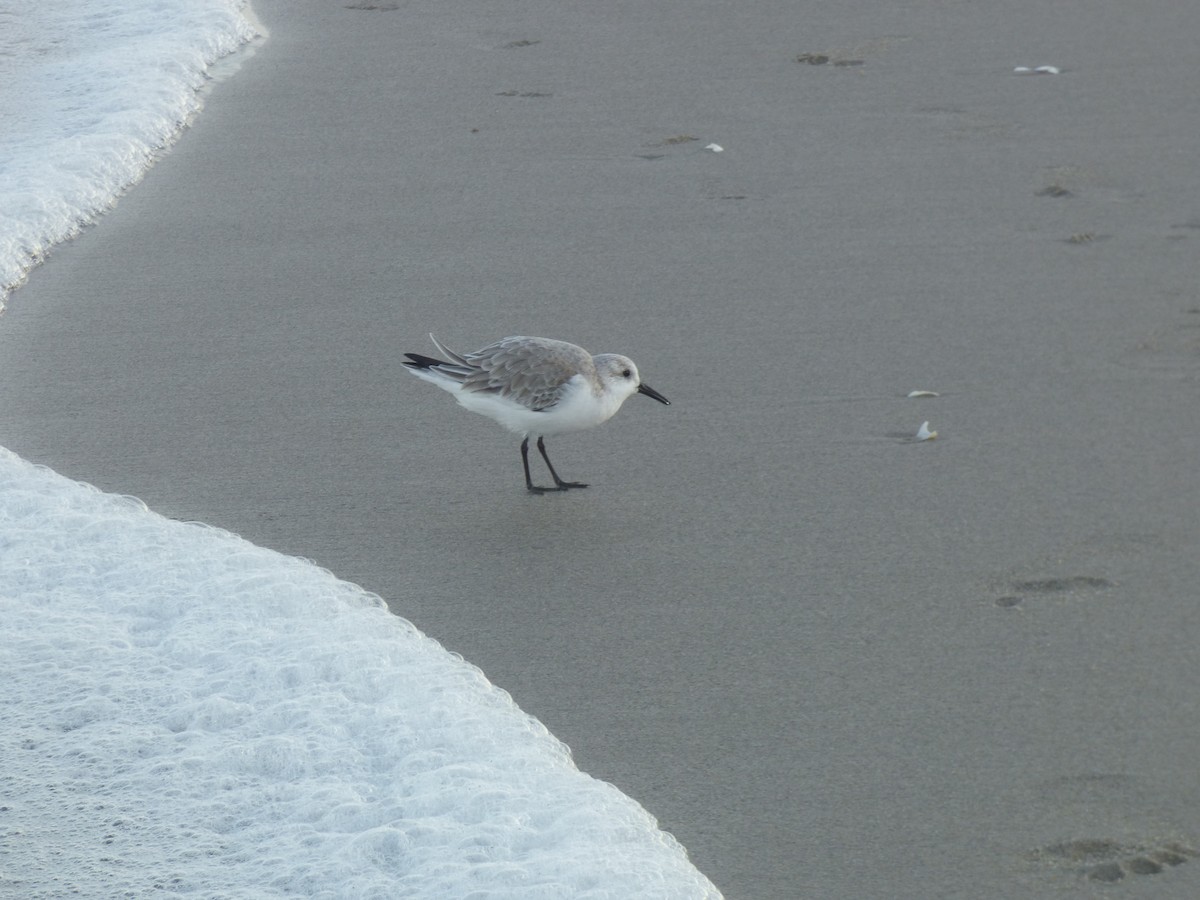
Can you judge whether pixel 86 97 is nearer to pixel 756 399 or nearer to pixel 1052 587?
pixel 756 399

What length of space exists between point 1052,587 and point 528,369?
1.52 meters

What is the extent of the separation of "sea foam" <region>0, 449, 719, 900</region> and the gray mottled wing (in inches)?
29.9

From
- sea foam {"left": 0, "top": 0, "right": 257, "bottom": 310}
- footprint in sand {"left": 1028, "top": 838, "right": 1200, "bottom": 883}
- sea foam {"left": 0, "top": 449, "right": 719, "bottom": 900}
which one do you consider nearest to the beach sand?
footprint in sand {"left": 1028, "top": 838, "right": 1200, "bottom": 883}

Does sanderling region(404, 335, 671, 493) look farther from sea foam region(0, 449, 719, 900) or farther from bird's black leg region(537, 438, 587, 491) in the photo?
sea foam region(0, 449, 719, 900)

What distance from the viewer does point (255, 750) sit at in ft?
10.4

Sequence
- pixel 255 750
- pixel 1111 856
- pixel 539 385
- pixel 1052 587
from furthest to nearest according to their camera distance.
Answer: pixel 539 385
pixel 1052 587
pixel 255 750
pixel 1111 856

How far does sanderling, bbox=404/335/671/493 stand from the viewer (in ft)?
13.6

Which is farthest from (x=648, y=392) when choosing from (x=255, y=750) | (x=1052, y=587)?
(x=255, y=750)

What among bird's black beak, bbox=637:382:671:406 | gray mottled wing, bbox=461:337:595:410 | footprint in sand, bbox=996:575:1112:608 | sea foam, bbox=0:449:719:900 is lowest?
sea foam, bbox=0:449:719:900

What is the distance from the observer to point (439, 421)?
462 centimetres

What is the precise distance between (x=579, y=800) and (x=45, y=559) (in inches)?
72.3

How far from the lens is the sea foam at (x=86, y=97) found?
6270mm

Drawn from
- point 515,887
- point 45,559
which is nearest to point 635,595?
point 515,887

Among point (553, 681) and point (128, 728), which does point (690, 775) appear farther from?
point (128, 728)
